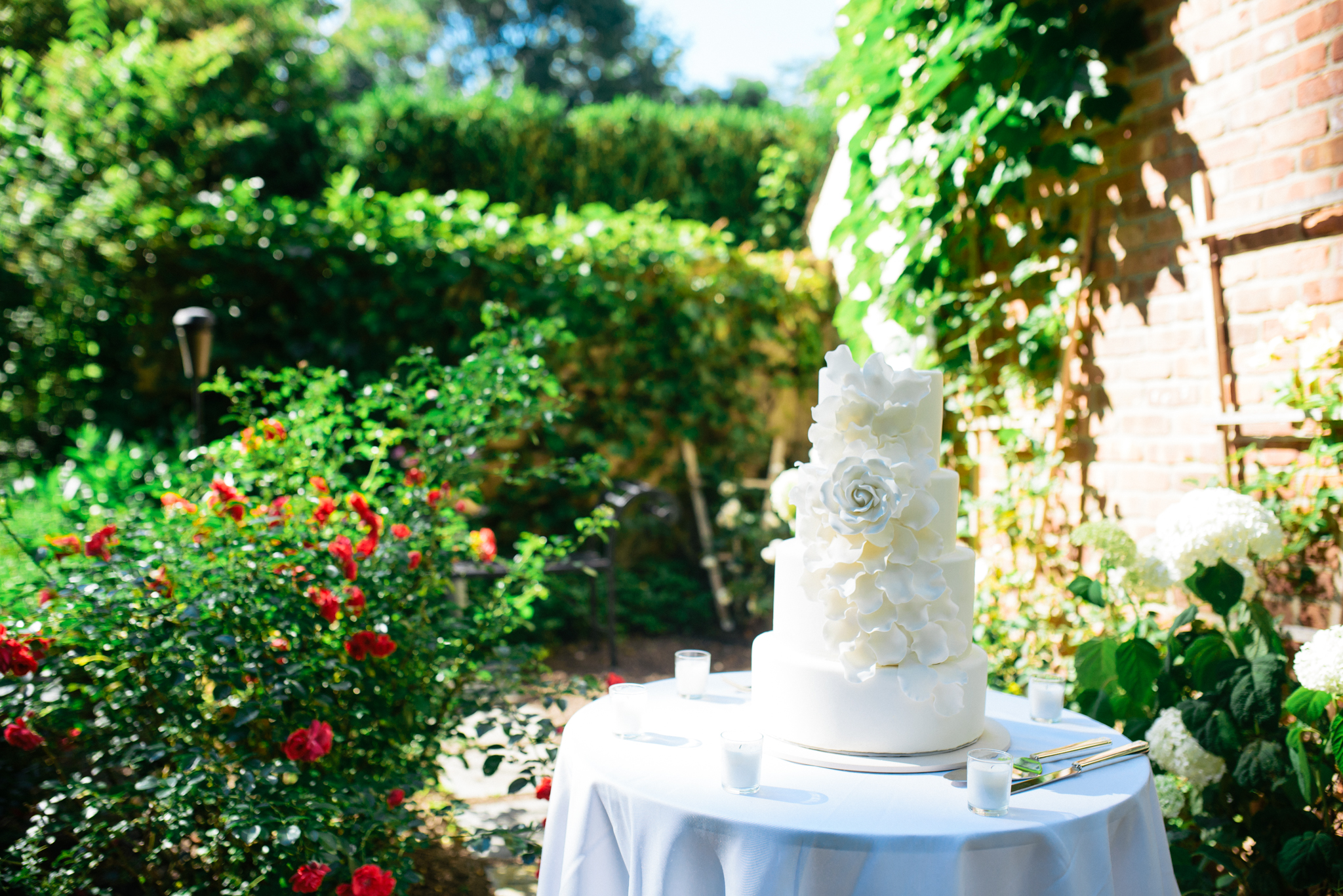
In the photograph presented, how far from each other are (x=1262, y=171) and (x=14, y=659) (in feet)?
9.94

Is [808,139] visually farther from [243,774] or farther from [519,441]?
[243,774]

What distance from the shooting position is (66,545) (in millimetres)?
1894

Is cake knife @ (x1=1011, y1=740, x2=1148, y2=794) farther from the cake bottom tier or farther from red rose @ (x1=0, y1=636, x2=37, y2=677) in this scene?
red rose @ (x1=0, y1=636, x2=37, y2=677)

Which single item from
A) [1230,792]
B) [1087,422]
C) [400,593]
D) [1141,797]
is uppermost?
[1087,422]

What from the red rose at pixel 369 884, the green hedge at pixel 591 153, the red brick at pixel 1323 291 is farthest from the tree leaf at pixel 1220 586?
the green hedge at pixel 591 153

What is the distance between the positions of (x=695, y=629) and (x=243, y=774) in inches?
142

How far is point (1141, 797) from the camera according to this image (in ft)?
4.16

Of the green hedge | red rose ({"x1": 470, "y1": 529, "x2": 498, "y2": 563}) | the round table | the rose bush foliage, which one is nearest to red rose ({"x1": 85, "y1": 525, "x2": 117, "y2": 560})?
the rose bush foliage

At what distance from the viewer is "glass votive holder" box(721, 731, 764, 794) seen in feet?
3.96

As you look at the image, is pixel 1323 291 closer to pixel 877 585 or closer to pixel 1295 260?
pixel 1295 260

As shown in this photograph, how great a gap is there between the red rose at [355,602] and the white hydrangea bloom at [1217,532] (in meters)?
1.72

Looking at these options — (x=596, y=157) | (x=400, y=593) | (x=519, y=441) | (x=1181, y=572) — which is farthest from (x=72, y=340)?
(x=1181, y=572)

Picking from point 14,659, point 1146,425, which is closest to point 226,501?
point 14,659

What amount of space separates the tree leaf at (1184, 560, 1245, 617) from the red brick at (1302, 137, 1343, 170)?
102cm
